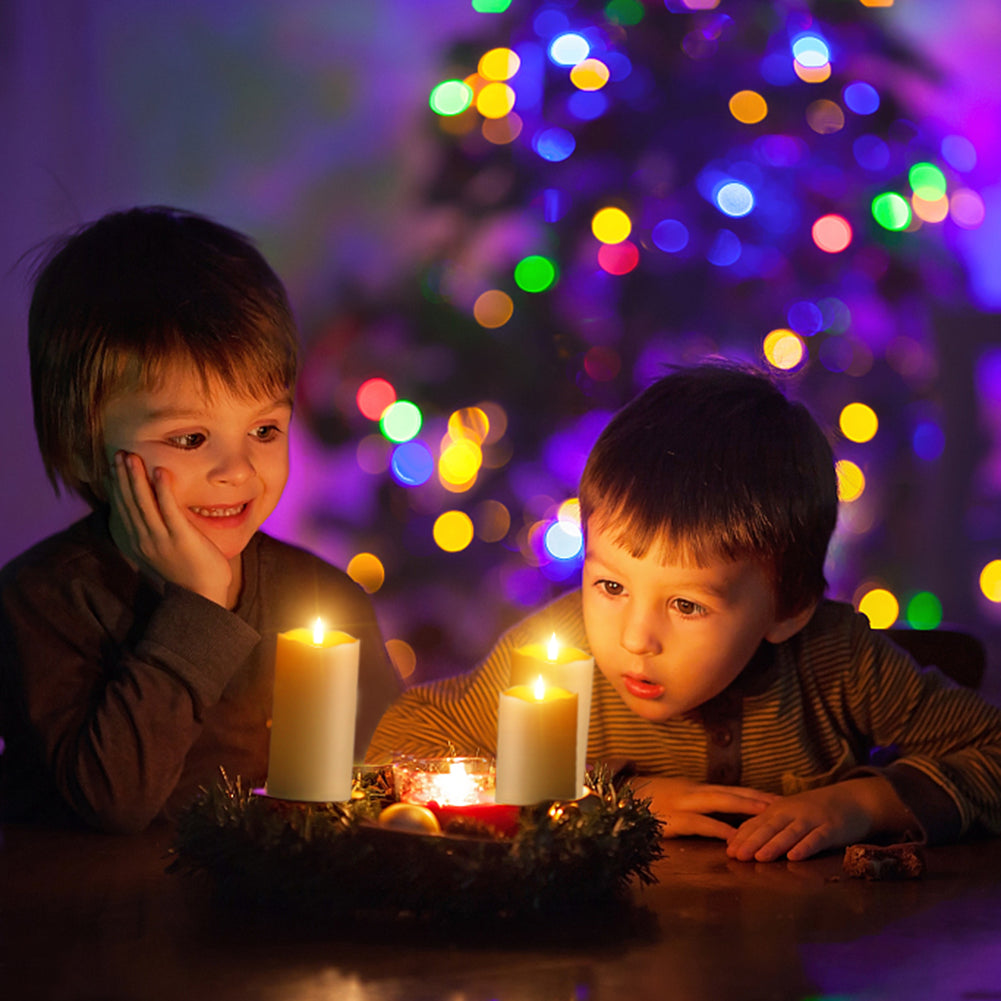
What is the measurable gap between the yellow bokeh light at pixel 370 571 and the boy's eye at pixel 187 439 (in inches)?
88.8

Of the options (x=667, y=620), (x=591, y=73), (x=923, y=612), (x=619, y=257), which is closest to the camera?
(x=667, y=620)

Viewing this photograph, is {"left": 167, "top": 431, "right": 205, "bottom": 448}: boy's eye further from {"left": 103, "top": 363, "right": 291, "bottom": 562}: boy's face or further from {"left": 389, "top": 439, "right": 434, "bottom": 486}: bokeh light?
{"left": 389, "top": 439, "right": 434, "bottom": 486}: bokeh light

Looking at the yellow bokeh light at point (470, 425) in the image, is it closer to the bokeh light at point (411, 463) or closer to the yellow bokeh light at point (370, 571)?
the bokeh light at point (411, 463)

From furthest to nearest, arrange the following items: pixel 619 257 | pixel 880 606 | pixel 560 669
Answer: pixel 880 606, pixel 619 257, pixel 560 669

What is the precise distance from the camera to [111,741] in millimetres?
1258

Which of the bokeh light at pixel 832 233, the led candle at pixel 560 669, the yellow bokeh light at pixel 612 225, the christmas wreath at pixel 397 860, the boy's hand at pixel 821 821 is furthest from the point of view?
the bokeh light at pixel 832 233

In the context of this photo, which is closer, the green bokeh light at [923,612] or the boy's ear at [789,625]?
the boy's ear at [789,625]

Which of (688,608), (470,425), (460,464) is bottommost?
(688,608)

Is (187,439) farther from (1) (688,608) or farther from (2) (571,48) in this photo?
(2) (571,48)

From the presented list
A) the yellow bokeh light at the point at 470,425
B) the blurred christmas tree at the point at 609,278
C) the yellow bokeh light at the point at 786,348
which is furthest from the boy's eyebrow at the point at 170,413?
the yellow bokeh light at the point at 786,348

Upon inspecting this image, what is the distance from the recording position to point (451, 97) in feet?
11.3

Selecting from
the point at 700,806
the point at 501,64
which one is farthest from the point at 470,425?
the point at 700,806

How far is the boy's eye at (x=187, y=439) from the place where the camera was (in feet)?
4.45

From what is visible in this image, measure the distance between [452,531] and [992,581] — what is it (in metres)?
1.72
